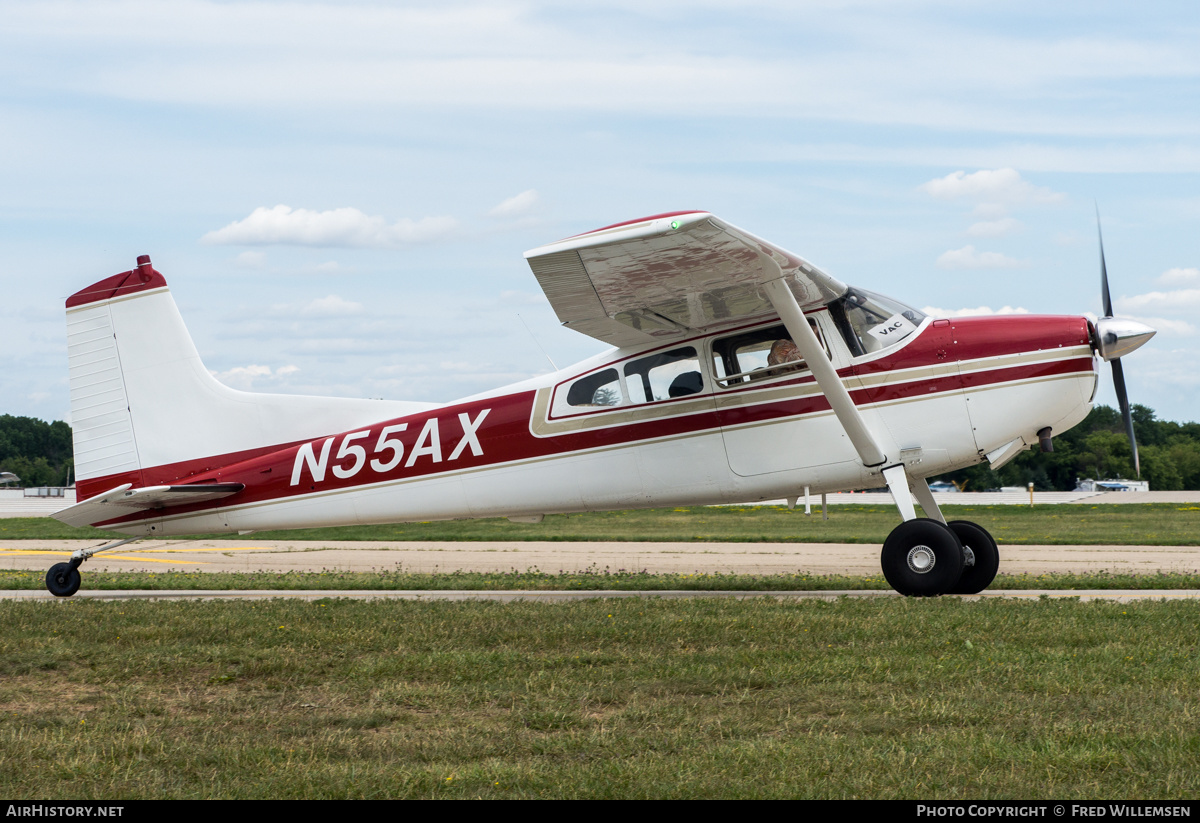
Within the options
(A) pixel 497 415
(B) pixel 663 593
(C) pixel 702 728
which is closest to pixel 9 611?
(A) pixel 497 415

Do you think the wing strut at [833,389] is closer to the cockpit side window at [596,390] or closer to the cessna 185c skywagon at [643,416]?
the cessna 185c skywagon at [643,416]

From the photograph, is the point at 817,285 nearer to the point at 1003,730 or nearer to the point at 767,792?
the point at 1003,730

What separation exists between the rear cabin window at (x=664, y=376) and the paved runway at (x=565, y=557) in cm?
533

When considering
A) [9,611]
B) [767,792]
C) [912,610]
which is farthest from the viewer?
[9,611]

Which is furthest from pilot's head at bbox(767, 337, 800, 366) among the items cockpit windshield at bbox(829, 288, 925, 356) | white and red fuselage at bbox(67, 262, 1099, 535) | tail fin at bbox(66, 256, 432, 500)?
tail fin at bbox(66, 256, 432, 500)

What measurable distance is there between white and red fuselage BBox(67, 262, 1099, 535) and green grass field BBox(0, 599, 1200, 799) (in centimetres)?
192

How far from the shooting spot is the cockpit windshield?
36.2ft

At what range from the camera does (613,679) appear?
676 cm

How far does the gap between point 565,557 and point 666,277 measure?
10.5 m

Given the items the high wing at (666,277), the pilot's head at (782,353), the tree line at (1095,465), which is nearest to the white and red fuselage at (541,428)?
the pilot's head at (782,353)

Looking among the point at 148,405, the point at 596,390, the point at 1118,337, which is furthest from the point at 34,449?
the point at 1118,337

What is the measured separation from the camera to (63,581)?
12.4 meters
